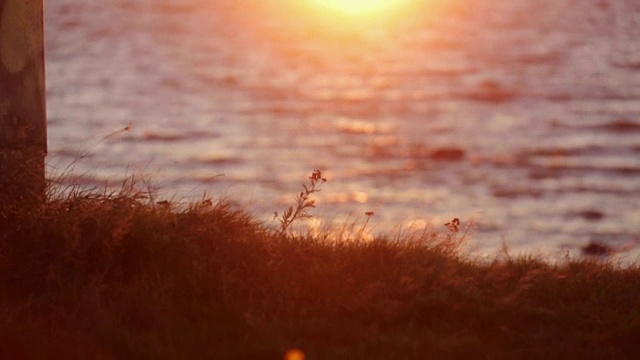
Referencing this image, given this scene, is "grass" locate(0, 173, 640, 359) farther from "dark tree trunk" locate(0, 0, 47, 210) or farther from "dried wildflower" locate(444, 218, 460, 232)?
"dried wildflower" locate(444, 218, 460, 232)

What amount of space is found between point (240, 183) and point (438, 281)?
59.0 feet

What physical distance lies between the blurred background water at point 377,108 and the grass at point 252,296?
5.03 m

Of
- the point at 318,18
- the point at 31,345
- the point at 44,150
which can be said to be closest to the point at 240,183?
the point at 44,150

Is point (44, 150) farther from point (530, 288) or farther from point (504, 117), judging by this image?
point (504, 117)

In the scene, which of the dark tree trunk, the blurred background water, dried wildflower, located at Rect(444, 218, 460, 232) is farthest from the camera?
the blurred background water

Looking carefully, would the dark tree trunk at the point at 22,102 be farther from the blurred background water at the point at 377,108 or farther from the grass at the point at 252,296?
the blurred background water at the point at 377,108

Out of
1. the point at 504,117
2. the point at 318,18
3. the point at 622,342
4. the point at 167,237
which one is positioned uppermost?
the point at 318,18

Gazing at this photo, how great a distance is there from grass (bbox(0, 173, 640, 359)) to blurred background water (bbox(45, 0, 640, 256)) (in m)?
5.03

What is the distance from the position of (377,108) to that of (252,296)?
28.8 metres

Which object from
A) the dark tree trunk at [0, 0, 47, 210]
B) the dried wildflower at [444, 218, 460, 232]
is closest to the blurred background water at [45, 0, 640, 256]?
the dried wildflower at [444, 218, 460, 232]

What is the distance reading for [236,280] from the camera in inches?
264

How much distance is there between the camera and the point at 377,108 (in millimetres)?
35281

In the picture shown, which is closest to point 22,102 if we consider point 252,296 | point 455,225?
point 252,296

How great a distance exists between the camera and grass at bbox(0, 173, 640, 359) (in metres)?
6.09
